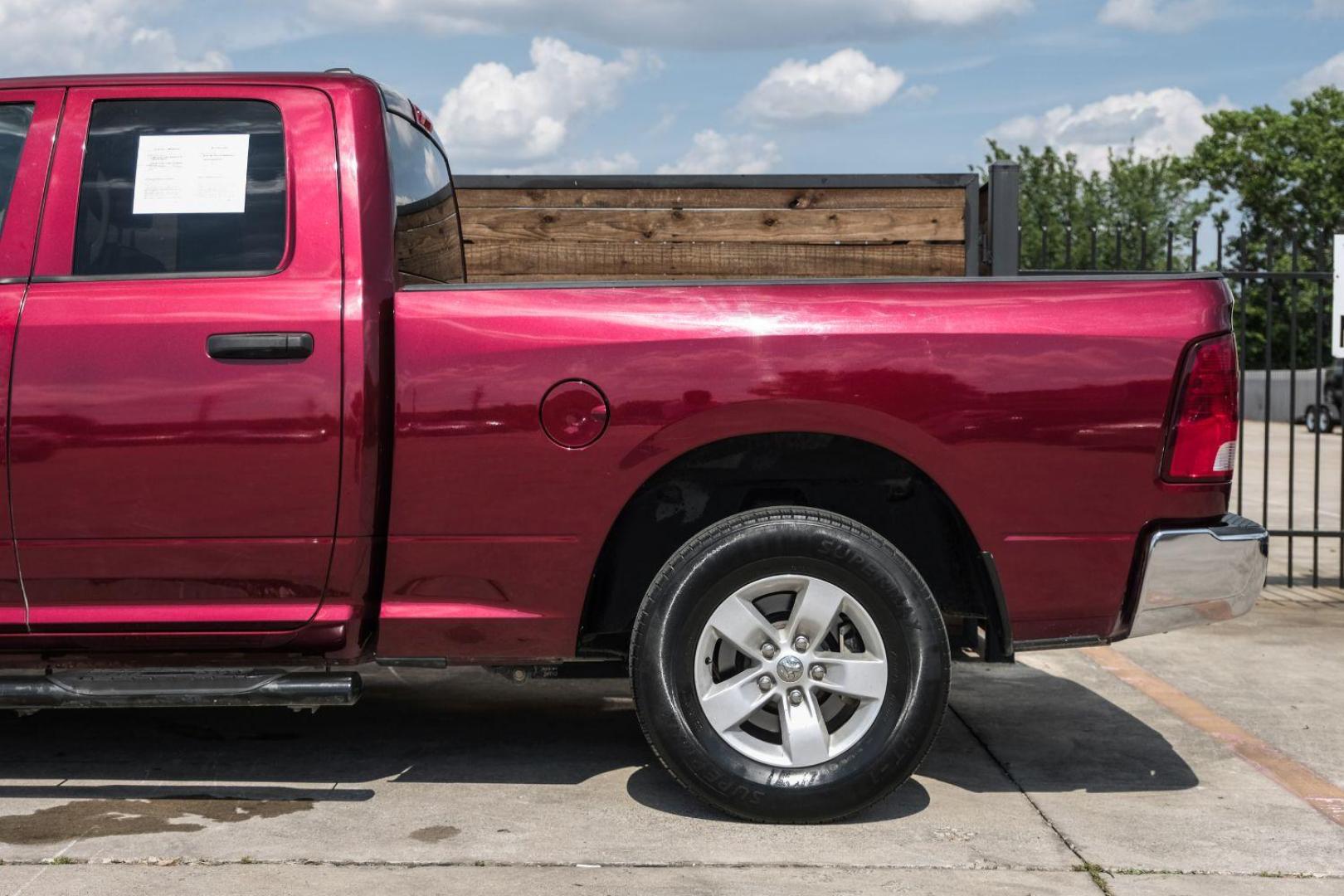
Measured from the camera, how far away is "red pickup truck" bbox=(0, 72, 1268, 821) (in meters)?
3.99

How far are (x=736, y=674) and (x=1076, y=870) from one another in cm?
101

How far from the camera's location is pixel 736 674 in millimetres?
4137

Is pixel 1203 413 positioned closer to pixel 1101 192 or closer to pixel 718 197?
pixel 718 197

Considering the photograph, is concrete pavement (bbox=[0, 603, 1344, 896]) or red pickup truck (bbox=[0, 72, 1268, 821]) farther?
red pickup truck (bbox=[0, 72, 1268, 821])

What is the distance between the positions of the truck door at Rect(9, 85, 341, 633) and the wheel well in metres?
0.84

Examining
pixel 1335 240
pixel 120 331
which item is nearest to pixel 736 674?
pixel 120 331

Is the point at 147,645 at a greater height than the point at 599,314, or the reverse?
the point at 599,314

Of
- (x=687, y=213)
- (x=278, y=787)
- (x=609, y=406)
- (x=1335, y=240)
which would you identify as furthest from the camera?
(x=1335, y=240)

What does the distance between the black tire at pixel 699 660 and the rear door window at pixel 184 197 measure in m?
1.46

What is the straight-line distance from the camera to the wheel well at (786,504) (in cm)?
420

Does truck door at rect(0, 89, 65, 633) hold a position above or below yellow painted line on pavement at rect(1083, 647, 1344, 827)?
above

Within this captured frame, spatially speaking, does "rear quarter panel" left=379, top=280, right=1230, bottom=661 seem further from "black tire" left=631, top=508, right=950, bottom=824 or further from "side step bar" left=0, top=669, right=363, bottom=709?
"side step bar" left=0, top=669, right=363, bottom=709

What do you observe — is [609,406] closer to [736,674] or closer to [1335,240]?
[736,674]

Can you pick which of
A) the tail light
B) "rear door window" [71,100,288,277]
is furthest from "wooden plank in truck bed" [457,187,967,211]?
the tail light
